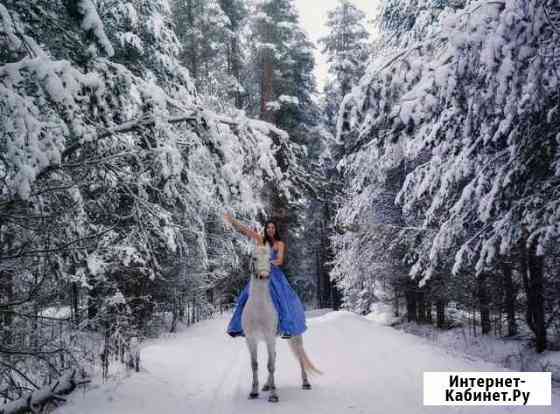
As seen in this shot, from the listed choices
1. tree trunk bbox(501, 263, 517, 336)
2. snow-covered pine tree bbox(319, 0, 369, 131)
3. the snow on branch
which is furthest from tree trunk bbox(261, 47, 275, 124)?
the snow on branch

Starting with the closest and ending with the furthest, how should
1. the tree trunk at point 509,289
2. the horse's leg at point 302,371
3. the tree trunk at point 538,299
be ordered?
the horse's leg at point 302,371 < the tree trunk at point 538,299 < the tree trunk at point 509,289

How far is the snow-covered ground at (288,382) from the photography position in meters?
6.33

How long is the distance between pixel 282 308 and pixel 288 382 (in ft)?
5.30

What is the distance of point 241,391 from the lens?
746cm

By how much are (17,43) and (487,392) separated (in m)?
6.60

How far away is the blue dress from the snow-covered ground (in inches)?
36.4

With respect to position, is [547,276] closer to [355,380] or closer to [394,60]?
[355,380]

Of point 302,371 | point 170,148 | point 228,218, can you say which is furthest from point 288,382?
point 170,148

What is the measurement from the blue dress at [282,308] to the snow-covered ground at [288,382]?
924 millimetres

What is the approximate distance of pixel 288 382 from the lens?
26.7 feet

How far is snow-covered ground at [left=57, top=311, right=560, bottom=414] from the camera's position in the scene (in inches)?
249

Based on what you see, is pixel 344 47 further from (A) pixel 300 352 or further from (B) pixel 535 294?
(A) pixel 300 352

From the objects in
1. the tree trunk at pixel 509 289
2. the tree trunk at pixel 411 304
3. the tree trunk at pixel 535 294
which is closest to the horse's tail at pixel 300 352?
the tree trunk at pixel 535 294

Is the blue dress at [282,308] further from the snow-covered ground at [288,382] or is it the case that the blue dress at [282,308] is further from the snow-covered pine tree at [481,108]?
the snow-covered pine tree at [481,108]
